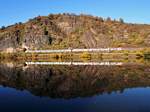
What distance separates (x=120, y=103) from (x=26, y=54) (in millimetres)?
106454

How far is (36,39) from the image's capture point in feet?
484

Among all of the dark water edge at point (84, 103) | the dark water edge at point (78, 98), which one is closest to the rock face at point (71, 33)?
the dark water edge at point (78, 98)

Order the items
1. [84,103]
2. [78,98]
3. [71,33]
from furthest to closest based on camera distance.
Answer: [71,33], [78,98], [84,103]

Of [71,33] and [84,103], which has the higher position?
[71,33]

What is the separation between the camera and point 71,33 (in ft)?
504

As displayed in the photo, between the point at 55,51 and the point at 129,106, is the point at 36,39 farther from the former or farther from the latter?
the point at 129,106

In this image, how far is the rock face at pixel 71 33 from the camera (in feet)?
463

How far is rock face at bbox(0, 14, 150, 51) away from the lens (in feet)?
463

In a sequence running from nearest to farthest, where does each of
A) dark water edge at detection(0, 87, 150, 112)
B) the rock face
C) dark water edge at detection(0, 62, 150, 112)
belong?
dark water edge at detection(0, 87, 150, 112), dark water edge at detection(0, 62, 150, 112), the rock face

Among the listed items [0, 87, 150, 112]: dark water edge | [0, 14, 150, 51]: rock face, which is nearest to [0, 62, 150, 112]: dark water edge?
[0, 87, 150, 112]: dark water edge

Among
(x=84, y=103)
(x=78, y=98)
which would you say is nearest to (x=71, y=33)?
(x=78, y=98)

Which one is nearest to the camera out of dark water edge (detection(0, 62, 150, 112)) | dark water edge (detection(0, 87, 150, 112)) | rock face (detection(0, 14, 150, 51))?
dark water edge (detection(0, 87, 150, 112))

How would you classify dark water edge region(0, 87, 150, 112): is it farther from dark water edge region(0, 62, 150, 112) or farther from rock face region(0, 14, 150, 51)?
rock face region(0, 14, 150, 51)

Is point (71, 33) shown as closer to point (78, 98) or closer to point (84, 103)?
point (78, 98)
